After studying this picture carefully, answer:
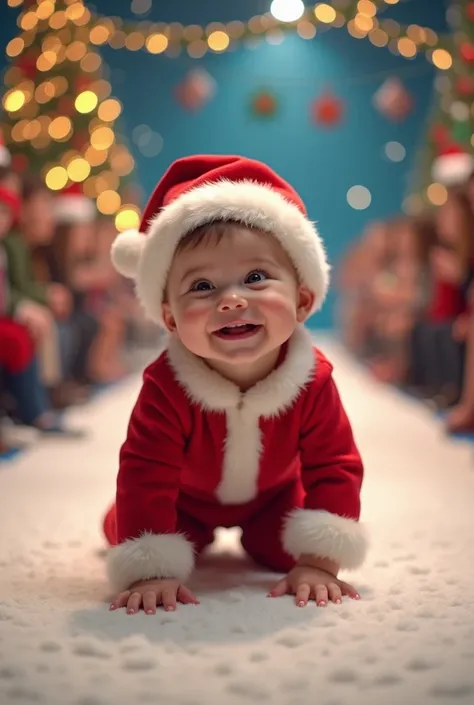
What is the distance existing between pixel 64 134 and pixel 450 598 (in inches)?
136

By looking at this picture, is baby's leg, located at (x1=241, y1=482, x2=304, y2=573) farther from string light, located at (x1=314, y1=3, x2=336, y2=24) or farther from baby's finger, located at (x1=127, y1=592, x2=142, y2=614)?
string light, located at (x1=314, y1=3, x2=336, y2=24)

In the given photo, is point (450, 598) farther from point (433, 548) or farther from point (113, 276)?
point (113, 276)

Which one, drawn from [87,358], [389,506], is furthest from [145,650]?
[87,358]

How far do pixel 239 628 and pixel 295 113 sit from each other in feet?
16.4

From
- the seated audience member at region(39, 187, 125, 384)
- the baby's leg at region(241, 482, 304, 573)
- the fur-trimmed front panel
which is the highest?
the seated audience member at region(39, 187, 125, 384)

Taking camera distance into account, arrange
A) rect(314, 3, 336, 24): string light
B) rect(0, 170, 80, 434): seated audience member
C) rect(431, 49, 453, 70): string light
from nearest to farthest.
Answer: rect(0, 170, 80, 434): seated audience member → rect(314, 3, 336, 24): string light → rect(431, 49, 453, 70): string light

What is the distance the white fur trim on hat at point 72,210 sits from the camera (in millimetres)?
3641

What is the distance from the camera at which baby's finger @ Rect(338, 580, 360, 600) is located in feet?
3.74

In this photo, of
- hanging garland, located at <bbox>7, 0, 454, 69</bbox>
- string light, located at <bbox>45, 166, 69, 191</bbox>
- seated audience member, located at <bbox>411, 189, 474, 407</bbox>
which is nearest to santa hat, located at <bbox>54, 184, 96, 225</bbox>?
string light, located at <bbox>45, 166, 69, 191</bbox>

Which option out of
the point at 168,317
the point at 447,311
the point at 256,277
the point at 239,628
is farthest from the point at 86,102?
the point at 239,628

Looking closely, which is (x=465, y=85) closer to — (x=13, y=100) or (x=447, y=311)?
(x=447, y=311)

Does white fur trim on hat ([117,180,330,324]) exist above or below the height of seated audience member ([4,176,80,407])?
below

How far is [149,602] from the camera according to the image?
1079 millimetres

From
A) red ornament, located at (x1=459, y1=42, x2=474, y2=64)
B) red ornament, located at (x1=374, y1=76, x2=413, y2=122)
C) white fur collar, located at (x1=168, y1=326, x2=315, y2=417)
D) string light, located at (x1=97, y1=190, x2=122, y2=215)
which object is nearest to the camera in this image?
white fur collar, located at (x1=168, y1=326, x2=315, y2=417)
